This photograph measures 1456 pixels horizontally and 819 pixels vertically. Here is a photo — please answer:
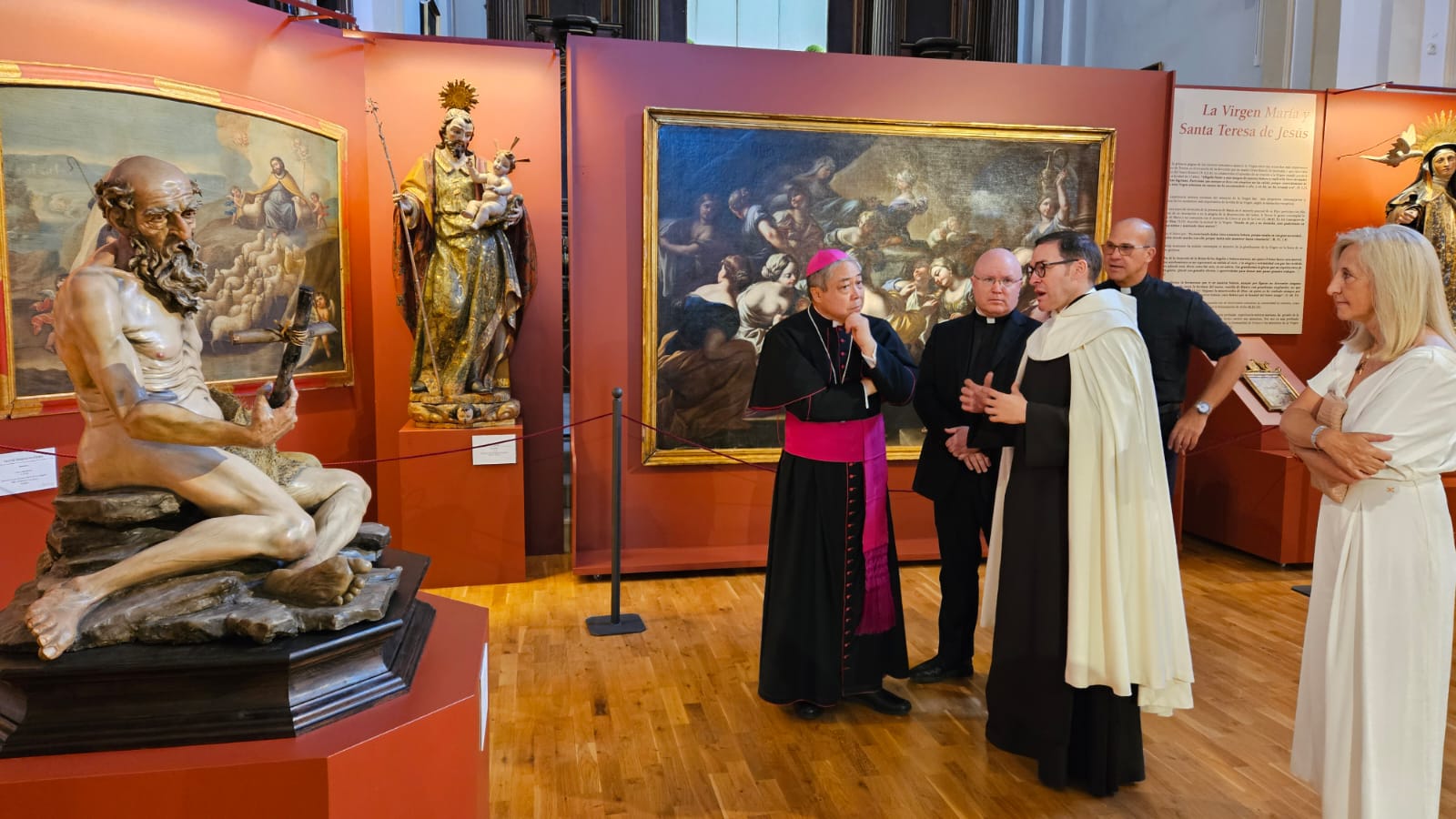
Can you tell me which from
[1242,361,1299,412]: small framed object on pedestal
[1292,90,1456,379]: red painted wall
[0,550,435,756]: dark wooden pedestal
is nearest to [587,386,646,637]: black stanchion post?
[0,550,435,756]: dark wooden pedestal

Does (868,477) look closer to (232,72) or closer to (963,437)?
(963,437)

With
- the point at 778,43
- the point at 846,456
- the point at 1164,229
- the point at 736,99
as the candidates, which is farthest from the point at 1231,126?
the point at 778,43

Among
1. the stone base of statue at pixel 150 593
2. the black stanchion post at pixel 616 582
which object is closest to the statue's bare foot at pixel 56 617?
the stone base of statue at pixel 150 593

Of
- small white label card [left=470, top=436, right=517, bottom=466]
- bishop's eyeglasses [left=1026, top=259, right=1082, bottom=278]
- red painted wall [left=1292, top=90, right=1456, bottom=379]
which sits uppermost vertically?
red painted wall [left=1292, top=90, right=1456, bottom=379]

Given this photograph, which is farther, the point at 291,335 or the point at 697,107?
the point at 697,107

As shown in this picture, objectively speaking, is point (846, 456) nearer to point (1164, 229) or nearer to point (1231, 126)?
point (1164, 229)

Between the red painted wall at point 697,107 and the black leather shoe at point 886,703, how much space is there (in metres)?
2.39

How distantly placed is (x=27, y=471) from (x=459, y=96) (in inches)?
124

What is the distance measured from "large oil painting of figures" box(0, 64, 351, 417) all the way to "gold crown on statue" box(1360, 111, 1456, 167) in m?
7.79

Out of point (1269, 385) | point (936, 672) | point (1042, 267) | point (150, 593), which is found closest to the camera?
point (150, 593)

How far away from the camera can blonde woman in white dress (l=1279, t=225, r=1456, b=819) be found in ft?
9.60

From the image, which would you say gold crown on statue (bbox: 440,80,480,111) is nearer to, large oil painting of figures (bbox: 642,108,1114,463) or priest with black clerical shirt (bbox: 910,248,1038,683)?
large oil painting of figures (bbox: 642,108,1114,463)

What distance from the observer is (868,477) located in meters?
4.35

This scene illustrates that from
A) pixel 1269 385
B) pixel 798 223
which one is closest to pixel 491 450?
pixel 798 223
